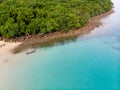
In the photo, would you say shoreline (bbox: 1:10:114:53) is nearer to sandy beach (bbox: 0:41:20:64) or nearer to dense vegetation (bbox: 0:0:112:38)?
sandy beach (bbox: 0:41:20:64)

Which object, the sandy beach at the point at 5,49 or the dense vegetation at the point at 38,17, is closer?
the sandy beach at the point at 5,49

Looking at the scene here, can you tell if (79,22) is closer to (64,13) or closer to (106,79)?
(64,13)

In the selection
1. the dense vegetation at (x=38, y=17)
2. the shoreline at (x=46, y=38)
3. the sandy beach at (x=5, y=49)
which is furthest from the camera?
the dense vegetation at (x=38, y=17)

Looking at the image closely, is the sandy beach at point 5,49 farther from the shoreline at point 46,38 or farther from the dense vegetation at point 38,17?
the dense vegetation at point 38,17

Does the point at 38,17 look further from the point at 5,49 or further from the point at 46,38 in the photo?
the point at 5,49

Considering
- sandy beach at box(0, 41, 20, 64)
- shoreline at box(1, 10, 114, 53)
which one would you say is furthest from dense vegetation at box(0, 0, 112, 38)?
sandy beach at box(0, 41, 20, 64)

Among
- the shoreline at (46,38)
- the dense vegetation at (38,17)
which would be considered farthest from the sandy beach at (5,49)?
the dense vegetation at (38,17)
